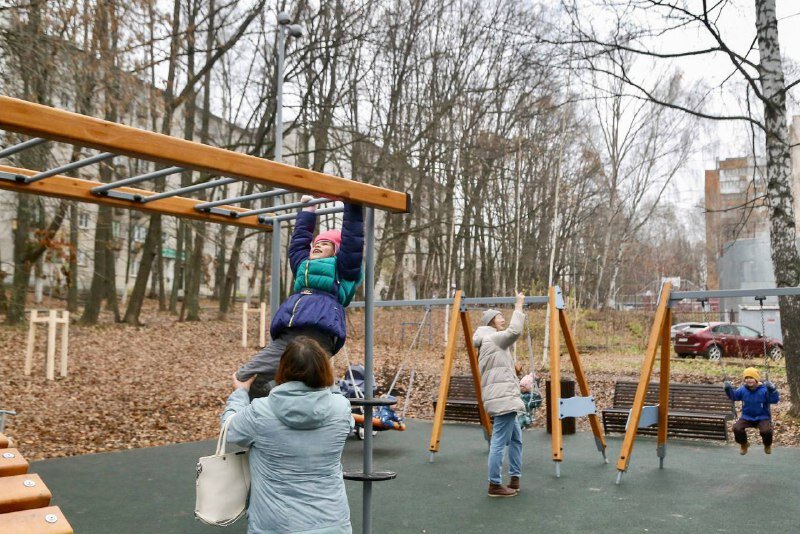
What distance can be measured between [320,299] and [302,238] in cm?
57

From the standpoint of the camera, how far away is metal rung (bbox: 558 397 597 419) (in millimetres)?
6984

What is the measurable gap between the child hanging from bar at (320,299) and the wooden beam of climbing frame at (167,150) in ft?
0.63

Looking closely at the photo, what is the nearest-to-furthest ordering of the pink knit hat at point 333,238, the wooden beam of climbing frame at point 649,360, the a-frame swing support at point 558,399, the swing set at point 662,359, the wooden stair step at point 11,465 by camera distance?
the wooden stair step at point 11,465, the pink knit hat at point 333,238, the swing set at point 662,359, the wooden beam of climbing frame at point 649,360, the a-frame swing support at point 558,399

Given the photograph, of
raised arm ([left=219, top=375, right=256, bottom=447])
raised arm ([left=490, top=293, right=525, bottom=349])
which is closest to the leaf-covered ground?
raised arm ([left=490, top=293, right=525, bottom=349])

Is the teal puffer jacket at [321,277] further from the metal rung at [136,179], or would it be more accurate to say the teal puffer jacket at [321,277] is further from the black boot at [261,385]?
the metal rung at [136,179]

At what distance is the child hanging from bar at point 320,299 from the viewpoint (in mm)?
3789

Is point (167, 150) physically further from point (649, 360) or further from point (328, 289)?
point (649, 360)

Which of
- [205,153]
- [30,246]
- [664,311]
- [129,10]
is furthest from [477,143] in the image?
[205,153]

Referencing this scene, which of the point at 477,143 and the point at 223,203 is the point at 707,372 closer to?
the point at 477,143

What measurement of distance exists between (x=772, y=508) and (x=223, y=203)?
4.68 meters

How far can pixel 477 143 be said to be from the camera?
22875mm

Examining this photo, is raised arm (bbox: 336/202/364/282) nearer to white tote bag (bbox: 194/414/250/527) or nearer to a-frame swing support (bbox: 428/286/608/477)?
white tote bag (bbox: 194/414/250/527)

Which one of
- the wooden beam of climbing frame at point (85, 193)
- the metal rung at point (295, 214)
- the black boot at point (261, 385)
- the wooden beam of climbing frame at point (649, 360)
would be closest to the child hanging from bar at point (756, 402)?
the wooden beam of climbing frame at point (649, 360)

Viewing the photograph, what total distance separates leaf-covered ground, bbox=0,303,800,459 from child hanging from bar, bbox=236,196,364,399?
493 cm
